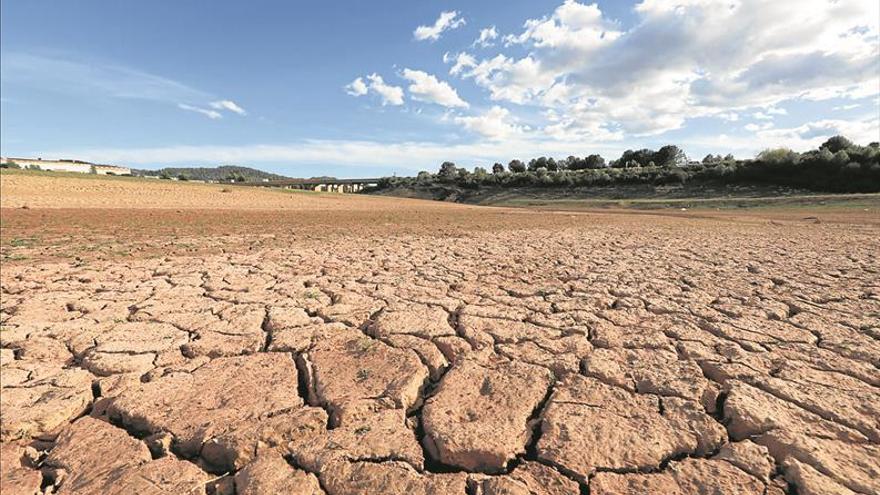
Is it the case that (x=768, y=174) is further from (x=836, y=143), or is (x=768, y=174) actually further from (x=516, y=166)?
(x=516, y=166)

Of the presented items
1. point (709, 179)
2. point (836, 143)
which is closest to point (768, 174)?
point (709, 179)

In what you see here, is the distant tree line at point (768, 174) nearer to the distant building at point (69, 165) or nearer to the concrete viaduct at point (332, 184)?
the concrete viaduct at point (332, 184)

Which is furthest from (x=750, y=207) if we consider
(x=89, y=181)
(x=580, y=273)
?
(x=89, y=181)

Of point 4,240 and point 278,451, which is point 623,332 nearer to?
point 278,451

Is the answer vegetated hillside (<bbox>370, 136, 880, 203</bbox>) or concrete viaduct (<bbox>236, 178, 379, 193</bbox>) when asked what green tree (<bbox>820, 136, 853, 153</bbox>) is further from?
concrete viaduct (<bbox>236, 178, 379, 193</bbox>)

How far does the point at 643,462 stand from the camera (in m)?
1.56

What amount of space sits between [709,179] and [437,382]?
109 feet

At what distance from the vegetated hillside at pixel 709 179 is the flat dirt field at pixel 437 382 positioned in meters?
27.0

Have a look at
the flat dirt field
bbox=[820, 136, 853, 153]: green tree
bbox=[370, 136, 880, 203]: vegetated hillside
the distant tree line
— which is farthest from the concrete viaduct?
the flat dirt field

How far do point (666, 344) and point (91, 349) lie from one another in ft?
11.3

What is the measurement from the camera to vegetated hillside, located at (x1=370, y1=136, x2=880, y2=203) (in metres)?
24.4

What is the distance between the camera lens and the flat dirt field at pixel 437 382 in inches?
60.4

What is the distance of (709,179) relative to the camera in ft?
95.7

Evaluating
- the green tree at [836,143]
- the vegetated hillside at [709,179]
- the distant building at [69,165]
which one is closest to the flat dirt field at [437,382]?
the vegetated hillside at [709,179]
